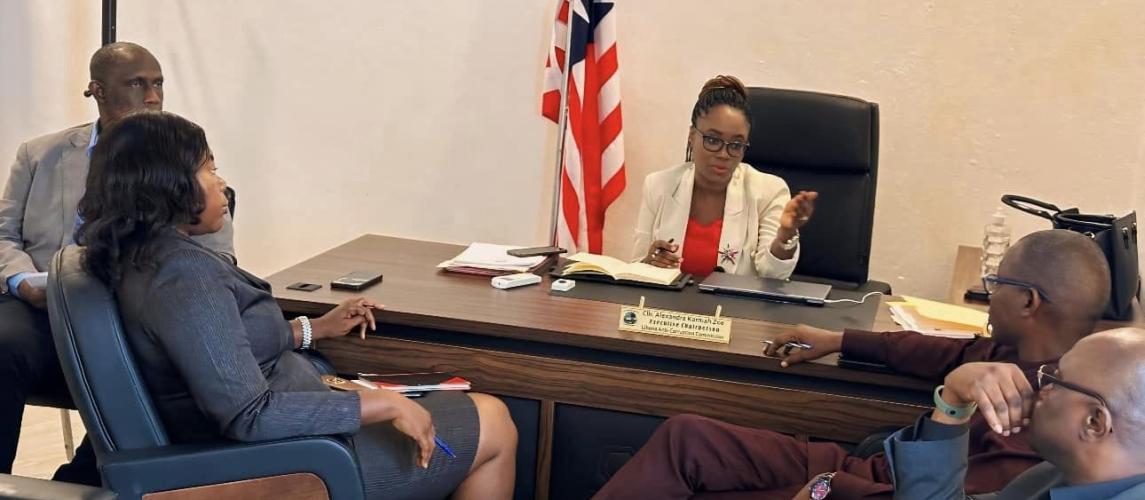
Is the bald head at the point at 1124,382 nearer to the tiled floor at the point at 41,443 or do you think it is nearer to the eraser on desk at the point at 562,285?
the eraser on desk at the point at 562,285

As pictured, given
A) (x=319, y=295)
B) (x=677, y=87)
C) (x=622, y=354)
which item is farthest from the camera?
(x=677, y=87)

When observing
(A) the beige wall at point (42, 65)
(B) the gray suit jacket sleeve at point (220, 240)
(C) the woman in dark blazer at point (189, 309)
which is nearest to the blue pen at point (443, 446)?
(C) the woman in dark blazer at point (189, 309)

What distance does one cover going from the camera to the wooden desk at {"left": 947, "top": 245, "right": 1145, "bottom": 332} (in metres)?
2.54

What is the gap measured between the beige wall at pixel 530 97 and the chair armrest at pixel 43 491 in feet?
8.81

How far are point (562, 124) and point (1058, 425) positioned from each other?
8.42 ft

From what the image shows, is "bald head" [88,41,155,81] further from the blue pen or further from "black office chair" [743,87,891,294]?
"black office chair" [743,87,891,294]

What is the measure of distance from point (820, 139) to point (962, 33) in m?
0.83

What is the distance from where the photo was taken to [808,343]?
2.25 meters

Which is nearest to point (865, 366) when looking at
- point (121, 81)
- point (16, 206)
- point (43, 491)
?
point (43, 491)

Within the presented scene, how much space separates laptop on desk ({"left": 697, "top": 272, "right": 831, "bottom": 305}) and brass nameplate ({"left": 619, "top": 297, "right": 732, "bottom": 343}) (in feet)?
1.13

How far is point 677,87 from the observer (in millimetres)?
3932

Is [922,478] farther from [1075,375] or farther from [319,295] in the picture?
[319,295]

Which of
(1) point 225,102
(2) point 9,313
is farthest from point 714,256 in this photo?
(1) point 225,102

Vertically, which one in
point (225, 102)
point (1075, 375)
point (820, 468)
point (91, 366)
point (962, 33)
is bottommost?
point (820, 468)
